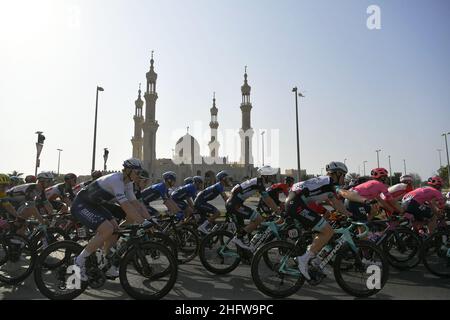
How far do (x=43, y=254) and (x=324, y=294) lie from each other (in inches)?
162

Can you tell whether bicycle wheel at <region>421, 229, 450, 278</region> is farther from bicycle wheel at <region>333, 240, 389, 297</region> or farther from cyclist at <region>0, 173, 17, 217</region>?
cyclist at <region>0, 173, 17, 217</region>

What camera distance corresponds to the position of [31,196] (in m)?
7.95

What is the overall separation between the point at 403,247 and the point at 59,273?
6.13 meters

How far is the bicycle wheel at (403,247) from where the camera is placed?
6871 mm

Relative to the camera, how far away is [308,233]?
5504 millimetres

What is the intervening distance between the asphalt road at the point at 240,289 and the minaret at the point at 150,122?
64.8 meters

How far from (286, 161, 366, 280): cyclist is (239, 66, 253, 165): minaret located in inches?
2706

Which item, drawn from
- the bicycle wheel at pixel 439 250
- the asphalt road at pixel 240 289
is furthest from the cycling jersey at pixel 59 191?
the bicycle wheel at pixel 439 250

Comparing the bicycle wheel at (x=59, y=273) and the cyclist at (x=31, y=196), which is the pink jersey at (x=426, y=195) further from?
the cyclist at (x=31, y=196)

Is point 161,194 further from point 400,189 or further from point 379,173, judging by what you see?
point 400,189

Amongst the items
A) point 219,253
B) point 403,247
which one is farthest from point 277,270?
point 403,247

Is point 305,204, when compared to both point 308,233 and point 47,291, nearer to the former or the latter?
point 308,233

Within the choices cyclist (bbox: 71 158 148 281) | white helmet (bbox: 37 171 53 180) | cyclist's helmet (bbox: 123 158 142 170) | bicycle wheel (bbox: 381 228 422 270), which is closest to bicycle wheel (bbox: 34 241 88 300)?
cyclist (bbox: 71 158 148 281)
